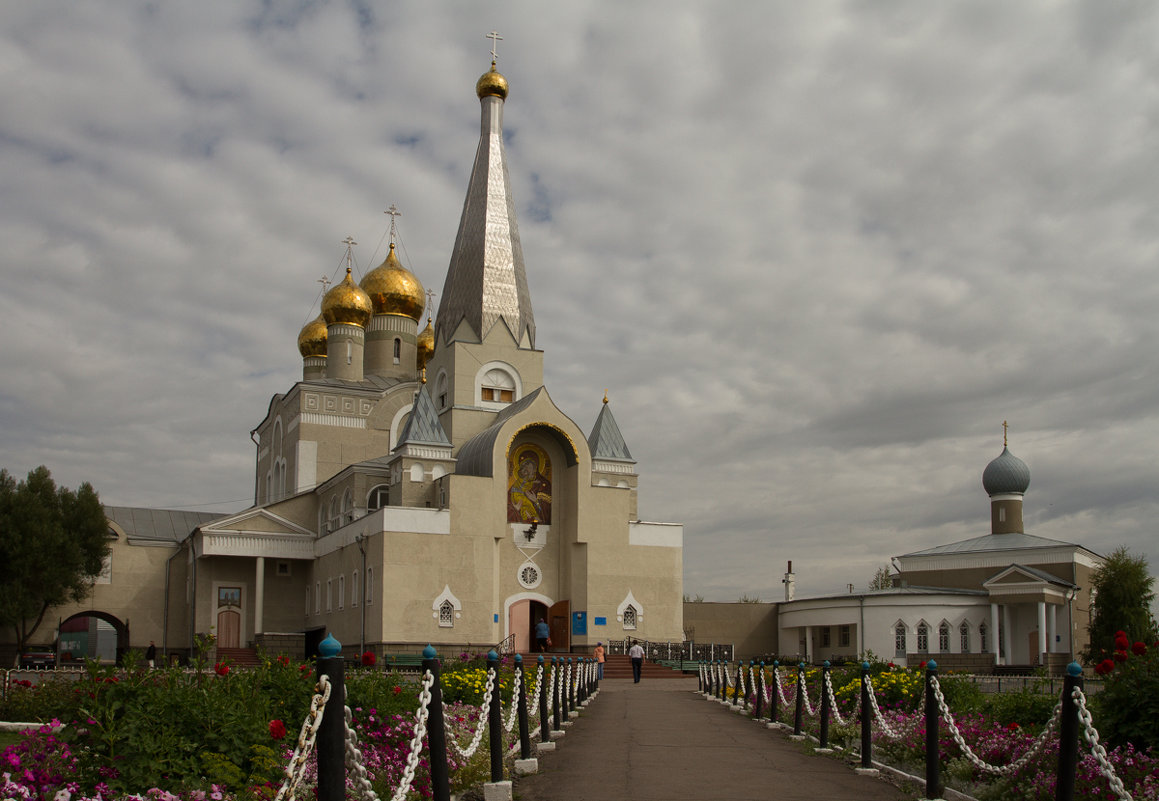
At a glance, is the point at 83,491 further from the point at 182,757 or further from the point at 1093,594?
the point at 1093,594

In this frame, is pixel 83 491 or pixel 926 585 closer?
pixel 83 491

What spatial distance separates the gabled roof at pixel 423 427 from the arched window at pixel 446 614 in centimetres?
523

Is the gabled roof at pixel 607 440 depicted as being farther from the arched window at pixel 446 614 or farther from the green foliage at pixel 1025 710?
the green foliage at pixel 1025 710

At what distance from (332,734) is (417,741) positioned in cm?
112

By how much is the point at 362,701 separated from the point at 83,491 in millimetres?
33159

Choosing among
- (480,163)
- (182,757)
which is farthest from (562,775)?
(480,163)

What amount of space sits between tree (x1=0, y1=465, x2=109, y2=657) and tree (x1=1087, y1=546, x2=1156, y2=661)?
115ft

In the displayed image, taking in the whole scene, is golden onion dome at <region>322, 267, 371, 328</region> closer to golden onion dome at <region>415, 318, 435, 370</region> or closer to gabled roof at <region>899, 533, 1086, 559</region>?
golden onion dome at <region>415, 318, 435, 370</region>

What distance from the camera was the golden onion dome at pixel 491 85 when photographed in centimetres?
4050

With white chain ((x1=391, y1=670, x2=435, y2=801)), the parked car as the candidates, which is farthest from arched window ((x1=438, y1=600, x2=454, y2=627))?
white chain ((x1=391, y1=670, x2=435, y2=801))

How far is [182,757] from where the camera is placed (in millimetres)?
6273

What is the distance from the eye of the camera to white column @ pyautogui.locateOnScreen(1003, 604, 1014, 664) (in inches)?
1510

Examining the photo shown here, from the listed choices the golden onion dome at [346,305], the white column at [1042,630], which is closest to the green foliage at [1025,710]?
the white column at [1042,630]

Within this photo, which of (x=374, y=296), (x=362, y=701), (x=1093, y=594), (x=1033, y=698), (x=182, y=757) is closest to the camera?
(x=182, y=757)
